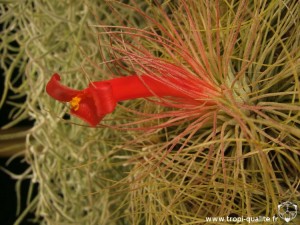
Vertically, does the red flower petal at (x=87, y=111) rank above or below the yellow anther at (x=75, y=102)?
below

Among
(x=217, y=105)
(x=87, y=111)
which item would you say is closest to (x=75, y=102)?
(x=87, y=111)

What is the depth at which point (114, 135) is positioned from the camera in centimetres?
73

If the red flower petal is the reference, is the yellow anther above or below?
above

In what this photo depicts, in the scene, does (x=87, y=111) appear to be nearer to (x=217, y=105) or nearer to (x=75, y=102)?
(x=75, y=102)

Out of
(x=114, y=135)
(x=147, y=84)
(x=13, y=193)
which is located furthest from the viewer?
(x=13, y=193)

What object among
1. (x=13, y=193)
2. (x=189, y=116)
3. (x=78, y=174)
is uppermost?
(x=189, y=116)

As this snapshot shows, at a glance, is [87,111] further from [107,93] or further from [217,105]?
[217,105]

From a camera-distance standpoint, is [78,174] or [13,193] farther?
[13,193]

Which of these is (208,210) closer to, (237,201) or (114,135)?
(237,201)

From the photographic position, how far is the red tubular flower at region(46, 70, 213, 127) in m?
0.49

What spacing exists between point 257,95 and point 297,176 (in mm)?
94

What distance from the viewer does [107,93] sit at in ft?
1.59

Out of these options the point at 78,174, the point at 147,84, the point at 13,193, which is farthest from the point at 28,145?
the point at 147,84

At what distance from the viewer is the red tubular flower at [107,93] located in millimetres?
486
